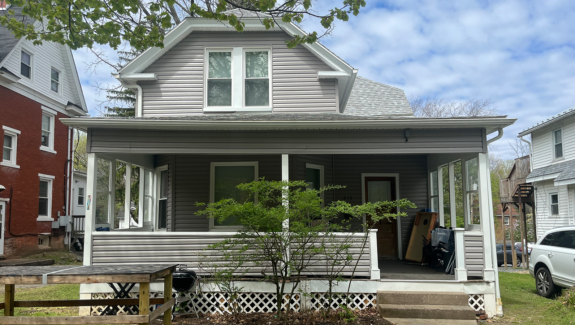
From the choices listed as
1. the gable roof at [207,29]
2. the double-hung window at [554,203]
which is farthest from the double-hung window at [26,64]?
the double-hung window at [554,203]

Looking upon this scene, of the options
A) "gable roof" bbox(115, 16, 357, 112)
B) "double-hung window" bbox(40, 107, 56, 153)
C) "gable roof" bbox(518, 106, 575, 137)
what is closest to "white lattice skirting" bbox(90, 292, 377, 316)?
"gable roof" bbox(115, 16, 357, 112)

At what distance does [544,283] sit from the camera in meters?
9.58

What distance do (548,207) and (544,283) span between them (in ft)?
36.9

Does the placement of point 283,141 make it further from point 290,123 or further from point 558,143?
point 558,143

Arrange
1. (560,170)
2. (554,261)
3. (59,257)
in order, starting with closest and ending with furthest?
1. (554,261)
2. (59,257)
3. (560,170)

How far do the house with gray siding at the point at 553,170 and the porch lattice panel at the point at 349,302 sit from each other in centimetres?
1245

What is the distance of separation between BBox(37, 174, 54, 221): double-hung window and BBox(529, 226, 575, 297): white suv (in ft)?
59.6

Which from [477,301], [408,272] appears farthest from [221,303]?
[477,301]

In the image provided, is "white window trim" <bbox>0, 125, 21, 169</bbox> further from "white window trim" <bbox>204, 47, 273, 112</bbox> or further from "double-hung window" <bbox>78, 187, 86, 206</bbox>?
"white window trim" <bbox>204, 47, 273, 112</bbox>

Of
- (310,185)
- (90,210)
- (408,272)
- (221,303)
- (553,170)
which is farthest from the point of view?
(553,170)

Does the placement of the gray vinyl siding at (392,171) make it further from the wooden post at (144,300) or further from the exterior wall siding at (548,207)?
the exterior wall siding at (548,207)

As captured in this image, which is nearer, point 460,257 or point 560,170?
point 460,257

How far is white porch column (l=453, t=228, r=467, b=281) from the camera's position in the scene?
7566 mm

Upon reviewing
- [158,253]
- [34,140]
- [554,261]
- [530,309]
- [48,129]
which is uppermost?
[48,129]
